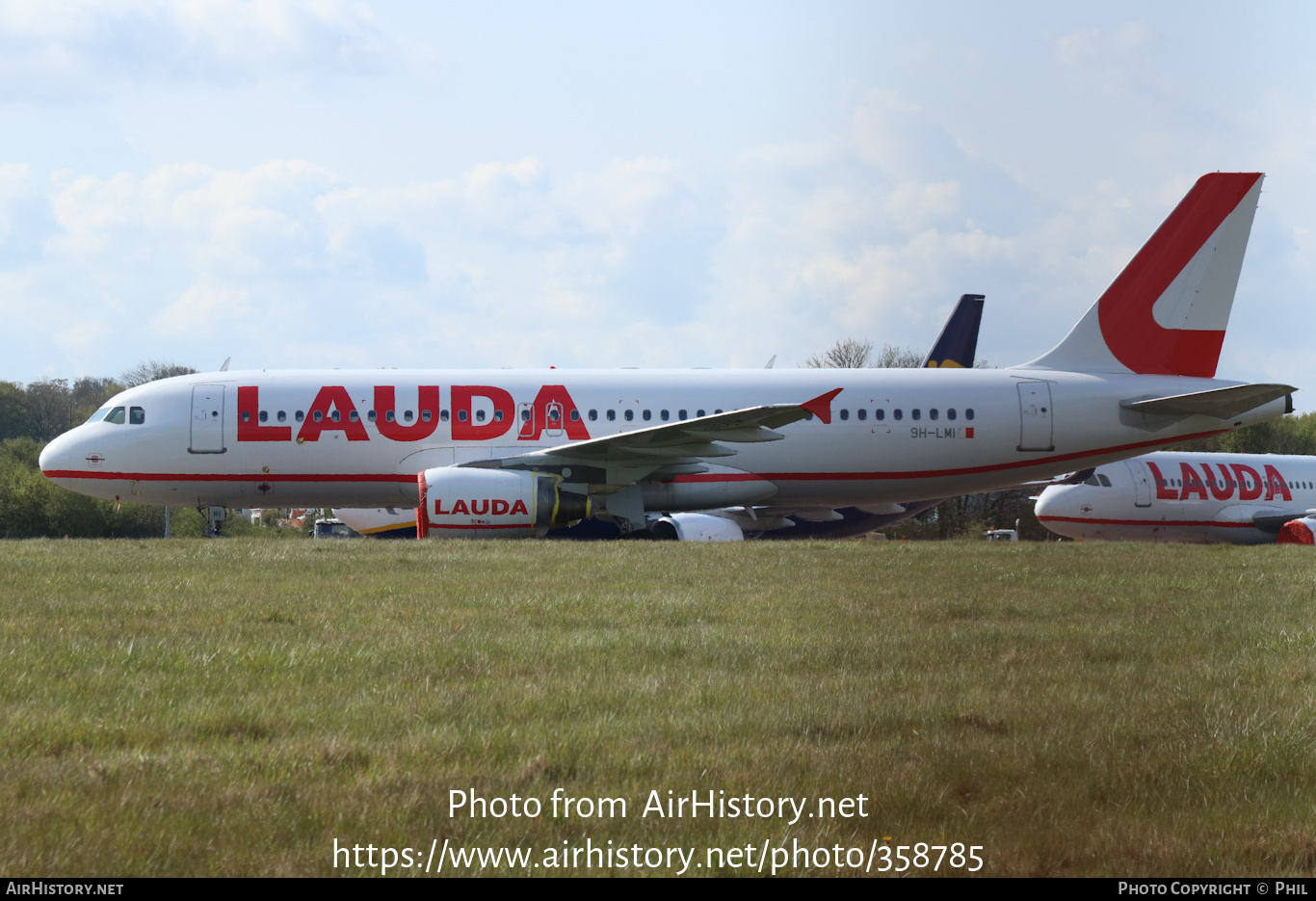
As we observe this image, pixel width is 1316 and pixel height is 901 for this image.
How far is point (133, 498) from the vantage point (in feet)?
65.9

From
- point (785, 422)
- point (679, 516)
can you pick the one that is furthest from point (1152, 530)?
point (785, 422)

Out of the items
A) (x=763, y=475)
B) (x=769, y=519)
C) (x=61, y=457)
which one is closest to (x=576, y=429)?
(x=763, y=475)

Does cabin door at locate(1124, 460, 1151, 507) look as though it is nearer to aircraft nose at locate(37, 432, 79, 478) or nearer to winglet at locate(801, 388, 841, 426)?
winglet at locate(801, 388, 841, 426)

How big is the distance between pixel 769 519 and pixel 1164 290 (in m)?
11.3

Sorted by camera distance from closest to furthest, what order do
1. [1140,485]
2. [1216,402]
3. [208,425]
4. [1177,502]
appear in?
[1216,402] < [208,425] < [1140,485] < [1177,502]

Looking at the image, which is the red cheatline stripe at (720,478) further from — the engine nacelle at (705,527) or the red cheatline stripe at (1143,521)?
the red cheatline stripe at (1143,521)

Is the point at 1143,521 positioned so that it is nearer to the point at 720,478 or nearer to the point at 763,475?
the point at 763,475

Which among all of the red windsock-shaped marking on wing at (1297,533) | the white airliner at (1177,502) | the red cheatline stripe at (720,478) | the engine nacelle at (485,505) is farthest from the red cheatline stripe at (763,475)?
the red windsock-shaped marking on wing at (1297,533)

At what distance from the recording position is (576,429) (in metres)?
19.5

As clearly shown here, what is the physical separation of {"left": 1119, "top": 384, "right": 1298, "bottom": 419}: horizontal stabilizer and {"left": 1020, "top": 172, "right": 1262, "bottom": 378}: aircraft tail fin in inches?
42.5

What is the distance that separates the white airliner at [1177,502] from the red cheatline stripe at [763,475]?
1500 cm

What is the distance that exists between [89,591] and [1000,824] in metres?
7.21

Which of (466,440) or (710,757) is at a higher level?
(466,440)

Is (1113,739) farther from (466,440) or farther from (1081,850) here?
(466,440)
